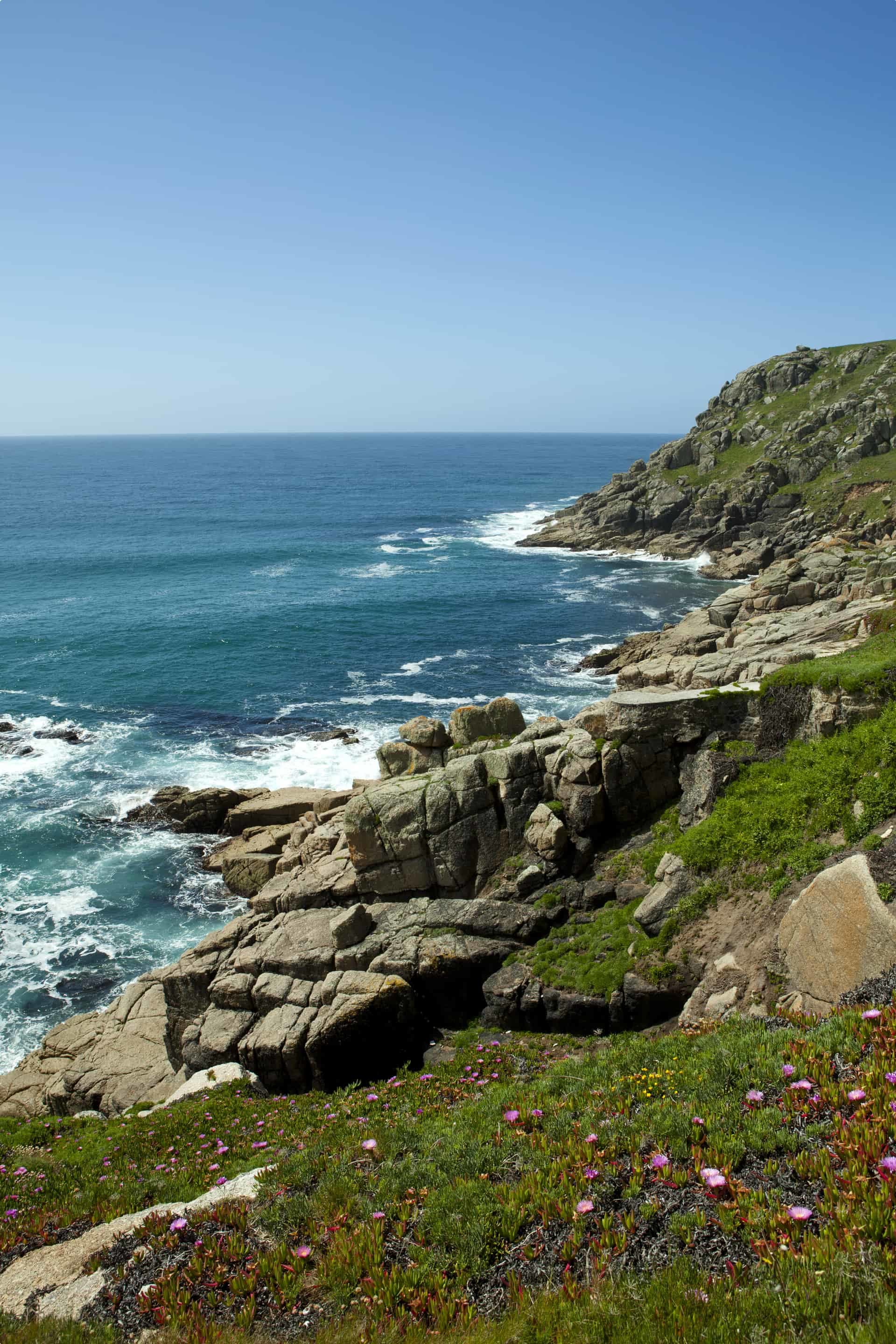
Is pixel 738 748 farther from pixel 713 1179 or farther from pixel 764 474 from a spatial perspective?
pixel 764 474

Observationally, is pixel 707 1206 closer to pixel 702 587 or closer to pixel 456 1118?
pixel 456 1118

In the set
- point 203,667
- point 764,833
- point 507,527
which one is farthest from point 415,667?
point 507,527

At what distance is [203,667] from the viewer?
6556 cm

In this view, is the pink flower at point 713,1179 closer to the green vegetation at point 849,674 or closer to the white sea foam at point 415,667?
the green vegetation at point 849,674

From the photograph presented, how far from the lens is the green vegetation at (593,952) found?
19953 millimetres

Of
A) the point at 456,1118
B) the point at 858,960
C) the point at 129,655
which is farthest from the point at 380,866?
the point at 129,655

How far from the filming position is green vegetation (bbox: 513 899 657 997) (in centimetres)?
1995

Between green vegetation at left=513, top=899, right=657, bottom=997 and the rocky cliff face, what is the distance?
76.4 meters

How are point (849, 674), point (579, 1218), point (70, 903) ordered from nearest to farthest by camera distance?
point (579, 1218) → point (849, 674) → point (70, 903)

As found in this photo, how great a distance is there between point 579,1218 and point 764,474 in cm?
10990

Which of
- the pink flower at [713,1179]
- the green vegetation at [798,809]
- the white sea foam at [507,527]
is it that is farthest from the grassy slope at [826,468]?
the pink flower at [713,1179]

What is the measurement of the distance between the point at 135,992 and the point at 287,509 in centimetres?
13636

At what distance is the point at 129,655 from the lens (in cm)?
6838

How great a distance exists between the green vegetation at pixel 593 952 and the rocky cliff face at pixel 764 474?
251ft
